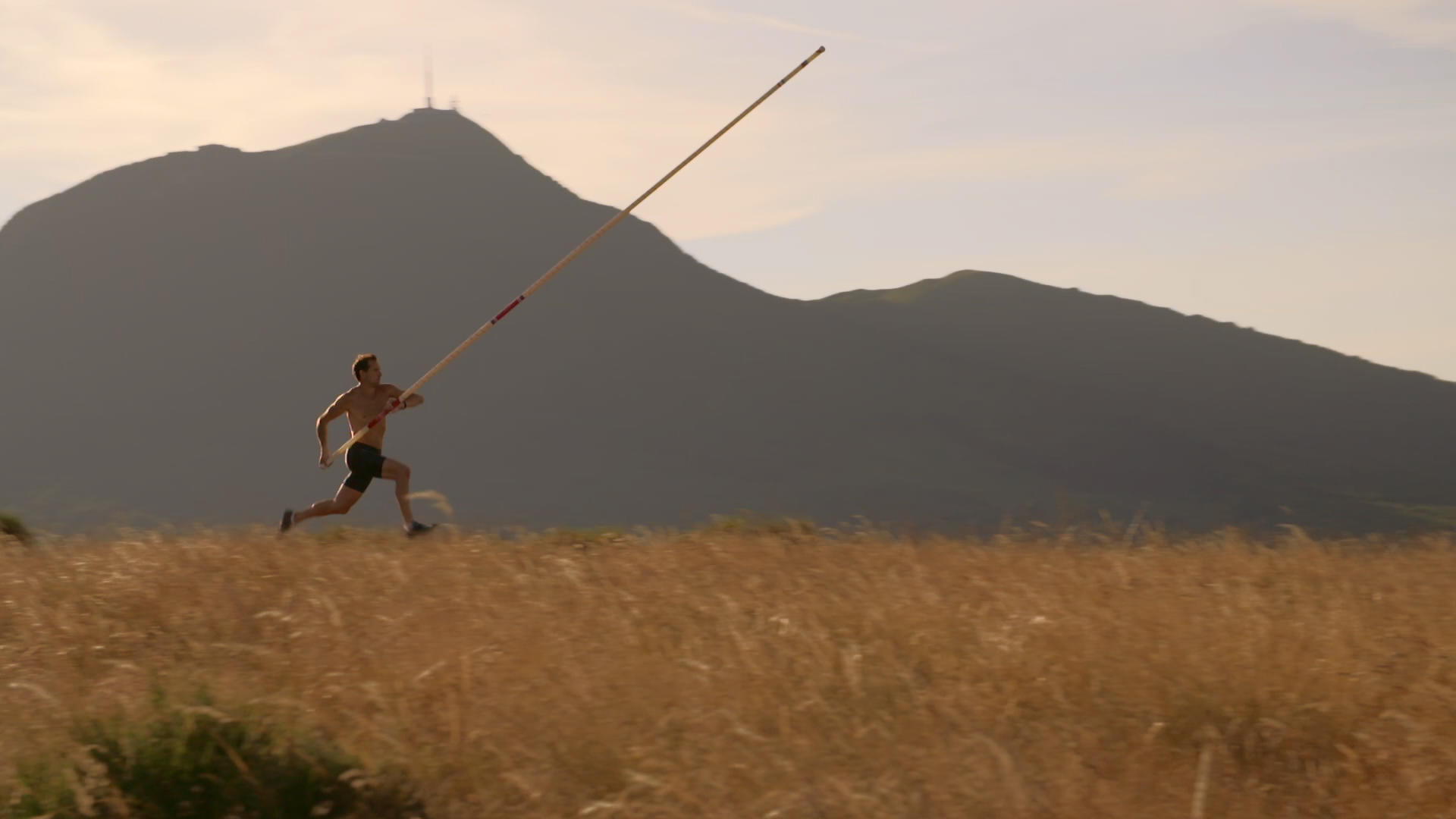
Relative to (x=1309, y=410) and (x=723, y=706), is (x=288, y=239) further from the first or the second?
(x=723, y=706)

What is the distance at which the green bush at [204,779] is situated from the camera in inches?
159

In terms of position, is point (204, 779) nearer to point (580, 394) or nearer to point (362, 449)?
point (362, 449)

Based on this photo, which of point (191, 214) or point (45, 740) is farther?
point (191, 214)

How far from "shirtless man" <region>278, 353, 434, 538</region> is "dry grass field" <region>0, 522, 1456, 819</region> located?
2601mm

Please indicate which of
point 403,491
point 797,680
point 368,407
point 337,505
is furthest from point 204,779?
point 368,407

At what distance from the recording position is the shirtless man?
10422 mm

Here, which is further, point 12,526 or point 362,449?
point 12,526

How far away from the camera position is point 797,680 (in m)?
5.00

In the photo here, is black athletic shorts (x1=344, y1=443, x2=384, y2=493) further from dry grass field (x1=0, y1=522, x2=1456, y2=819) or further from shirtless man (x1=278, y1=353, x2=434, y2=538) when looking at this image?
dry grass field (x1=0, y1=522, x2=1456, y2=819)

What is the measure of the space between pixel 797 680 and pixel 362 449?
646 centimetres

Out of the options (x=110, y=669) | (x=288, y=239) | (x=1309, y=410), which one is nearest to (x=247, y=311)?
(x=288, y=239)

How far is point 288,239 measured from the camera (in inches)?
7441

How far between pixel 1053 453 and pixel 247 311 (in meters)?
103

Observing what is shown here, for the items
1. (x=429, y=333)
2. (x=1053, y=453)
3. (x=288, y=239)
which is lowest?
(x=1053, y=453)
